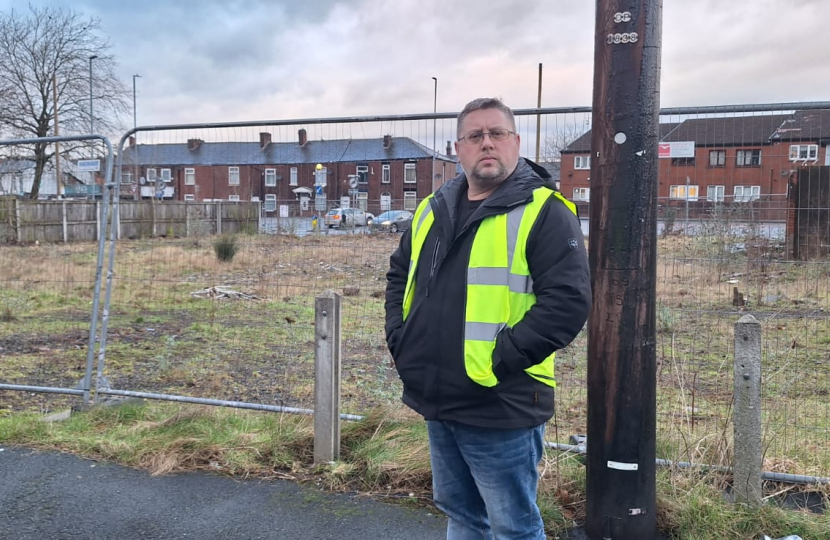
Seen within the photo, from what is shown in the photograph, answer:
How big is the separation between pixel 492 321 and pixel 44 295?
12.6 m

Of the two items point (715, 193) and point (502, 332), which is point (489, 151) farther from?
point (715, 193)

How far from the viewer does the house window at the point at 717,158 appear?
12.7ft

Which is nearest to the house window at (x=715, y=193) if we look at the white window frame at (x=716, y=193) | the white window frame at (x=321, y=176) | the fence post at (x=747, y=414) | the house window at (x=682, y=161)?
the white window frame at (x=716, y=193)

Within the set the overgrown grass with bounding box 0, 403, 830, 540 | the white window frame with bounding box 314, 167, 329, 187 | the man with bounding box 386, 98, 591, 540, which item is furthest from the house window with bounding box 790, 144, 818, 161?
the white window frame with bounding box 314, 167, 329, 187

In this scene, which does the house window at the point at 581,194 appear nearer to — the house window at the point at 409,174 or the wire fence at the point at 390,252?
the wire fence at the point at 390,252

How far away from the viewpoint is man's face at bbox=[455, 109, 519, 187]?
8.40 ft

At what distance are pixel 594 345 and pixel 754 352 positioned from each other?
0.94 m

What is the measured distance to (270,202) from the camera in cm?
527

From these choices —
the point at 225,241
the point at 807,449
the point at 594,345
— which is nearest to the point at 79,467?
the point at 225,241

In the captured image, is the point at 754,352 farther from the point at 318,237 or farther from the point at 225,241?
the point at 225,241

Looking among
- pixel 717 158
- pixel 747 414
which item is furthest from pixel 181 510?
pixel 717 158

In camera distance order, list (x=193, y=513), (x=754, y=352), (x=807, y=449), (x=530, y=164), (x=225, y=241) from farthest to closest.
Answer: (x=225, y=241) → (x=807, y=449) → (x=193, y=513) → (x=754, y=352) → (x=530, y=164)

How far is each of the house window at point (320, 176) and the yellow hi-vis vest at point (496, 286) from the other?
8.83 ft

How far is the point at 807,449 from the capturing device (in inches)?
173
